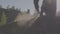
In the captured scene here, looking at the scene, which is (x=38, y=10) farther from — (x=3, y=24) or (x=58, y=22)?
(x=3, y=24)

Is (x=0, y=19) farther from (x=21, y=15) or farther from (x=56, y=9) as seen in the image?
(x=56, y=9)

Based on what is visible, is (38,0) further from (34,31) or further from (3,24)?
(3,24)

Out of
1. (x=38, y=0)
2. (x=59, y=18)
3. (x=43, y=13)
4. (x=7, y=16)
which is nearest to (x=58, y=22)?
(x=59, y=18)

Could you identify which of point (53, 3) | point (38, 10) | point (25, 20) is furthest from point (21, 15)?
point (53, 3)

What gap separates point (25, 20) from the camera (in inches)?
196

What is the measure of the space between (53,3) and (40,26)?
2.54 ft

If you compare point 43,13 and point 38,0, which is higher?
point 38,0

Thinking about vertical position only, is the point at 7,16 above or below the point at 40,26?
above

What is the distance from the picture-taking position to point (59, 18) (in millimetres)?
5113

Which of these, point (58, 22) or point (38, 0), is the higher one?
point (38, 0)

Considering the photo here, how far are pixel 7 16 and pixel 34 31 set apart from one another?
90 centimetres

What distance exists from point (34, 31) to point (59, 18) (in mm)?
841

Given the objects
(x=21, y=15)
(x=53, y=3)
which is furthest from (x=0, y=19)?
(x=53, y=3)

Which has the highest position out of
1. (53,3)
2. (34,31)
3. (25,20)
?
(53,3)
